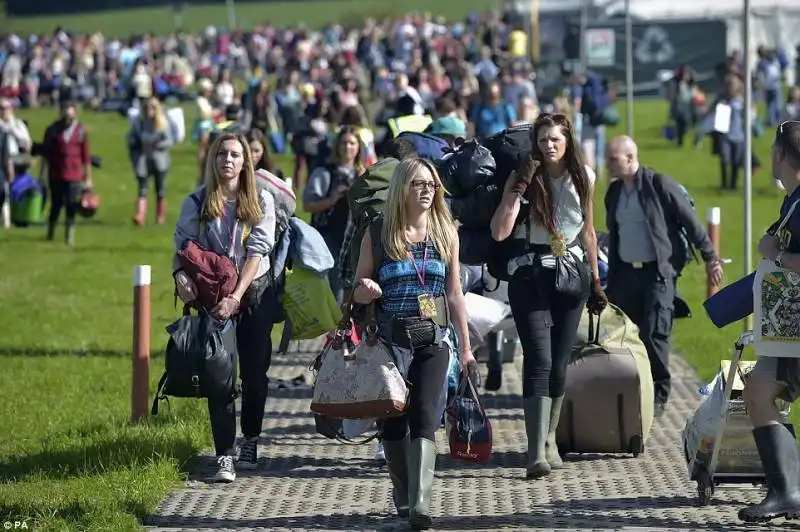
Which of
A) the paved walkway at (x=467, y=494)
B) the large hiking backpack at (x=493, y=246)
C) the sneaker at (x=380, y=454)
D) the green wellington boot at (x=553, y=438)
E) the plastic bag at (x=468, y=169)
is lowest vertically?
the paved walkway at (x=467, y=494)

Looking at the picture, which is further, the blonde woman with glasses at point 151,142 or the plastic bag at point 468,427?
the blonde woman with glasses at point 151,142

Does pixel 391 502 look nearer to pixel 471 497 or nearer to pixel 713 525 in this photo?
pixel 471 497

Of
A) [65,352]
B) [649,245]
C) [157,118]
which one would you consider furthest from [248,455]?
[157,118]

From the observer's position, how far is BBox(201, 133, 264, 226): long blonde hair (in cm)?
881

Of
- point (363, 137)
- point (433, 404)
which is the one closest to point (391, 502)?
point (433, 404)

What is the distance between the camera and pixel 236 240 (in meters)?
8.87

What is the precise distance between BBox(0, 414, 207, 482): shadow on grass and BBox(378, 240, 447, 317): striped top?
215cm

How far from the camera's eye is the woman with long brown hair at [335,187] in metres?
12.2

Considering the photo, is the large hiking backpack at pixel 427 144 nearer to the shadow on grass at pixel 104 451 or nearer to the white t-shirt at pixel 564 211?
the white t-shirt at pixel 564 211

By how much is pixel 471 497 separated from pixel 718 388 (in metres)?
1.33

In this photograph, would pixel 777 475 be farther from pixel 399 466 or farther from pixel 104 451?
pixel 104 451

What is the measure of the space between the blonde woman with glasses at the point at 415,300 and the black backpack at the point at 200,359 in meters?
1.33

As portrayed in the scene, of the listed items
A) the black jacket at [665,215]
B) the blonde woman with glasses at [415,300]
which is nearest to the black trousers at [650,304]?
the black jacket at [665,215]

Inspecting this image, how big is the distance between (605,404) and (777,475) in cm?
210
